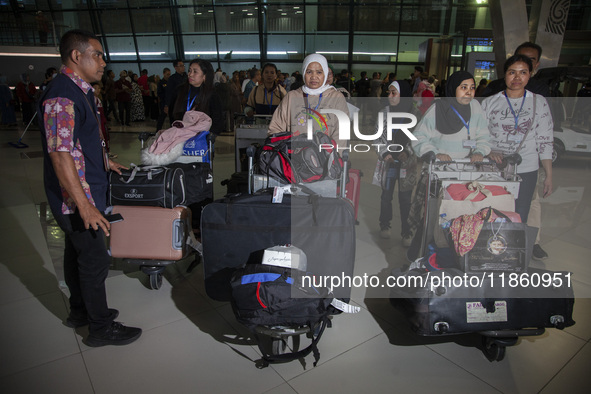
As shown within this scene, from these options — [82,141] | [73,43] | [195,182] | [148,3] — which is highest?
[148,3]

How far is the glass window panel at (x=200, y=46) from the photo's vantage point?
690 inches

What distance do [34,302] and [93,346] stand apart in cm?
84

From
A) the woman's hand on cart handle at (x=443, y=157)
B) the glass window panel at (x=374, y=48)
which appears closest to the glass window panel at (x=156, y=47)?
the glass window panel at (x=374, y=48)

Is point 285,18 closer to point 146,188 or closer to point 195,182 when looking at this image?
point 195,182

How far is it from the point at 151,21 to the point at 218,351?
61.5 feet

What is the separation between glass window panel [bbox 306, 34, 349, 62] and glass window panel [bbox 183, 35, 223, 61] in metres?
4.38

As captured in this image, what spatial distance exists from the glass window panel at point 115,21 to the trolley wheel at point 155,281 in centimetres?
1843

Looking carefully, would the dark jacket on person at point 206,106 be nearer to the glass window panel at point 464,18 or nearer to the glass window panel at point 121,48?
the glass window panel at point 464,18

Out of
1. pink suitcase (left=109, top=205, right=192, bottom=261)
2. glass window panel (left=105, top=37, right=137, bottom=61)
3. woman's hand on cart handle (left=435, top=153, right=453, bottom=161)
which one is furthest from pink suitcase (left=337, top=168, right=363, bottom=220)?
glass window panel (left=105, top=37, right=137, bottom=61)

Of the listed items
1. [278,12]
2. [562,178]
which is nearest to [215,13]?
[278,12]

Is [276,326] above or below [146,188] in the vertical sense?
below

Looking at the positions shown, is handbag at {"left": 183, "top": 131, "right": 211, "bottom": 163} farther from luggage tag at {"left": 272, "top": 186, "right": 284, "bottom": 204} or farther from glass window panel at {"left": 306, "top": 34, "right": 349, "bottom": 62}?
glass window panel at {"left": 306, "top": 34, "right": 349, "bottom": 62}

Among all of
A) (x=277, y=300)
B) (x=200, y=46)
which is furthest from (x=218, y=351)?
(x=200, y=46)

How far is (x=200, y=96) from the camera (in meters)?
3.72
